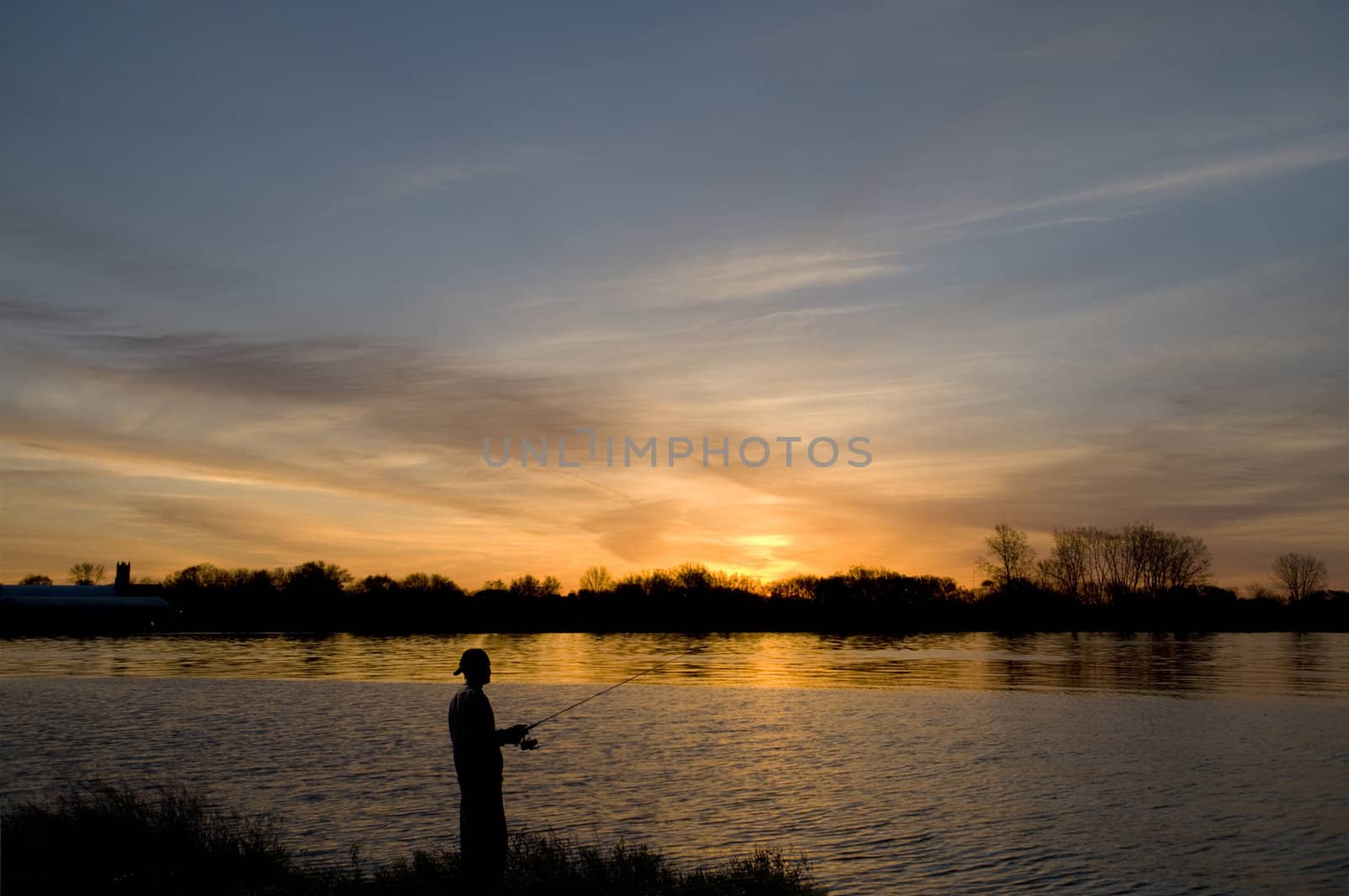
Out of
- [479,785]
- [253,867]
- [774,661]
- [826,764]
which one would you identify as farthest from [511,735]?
[774,661]

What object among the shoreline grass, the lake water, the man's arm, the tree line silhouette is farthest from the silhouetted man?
the tree line silhouette

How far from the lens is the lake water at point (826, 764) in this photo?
16.9 metres

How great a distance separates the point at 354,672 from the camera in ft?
213

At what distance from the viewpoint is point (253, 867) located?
13.6 m

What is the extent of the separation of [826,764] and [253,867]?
16498 mm

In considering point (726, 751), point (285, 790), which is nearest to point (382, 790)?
point (285, 790)

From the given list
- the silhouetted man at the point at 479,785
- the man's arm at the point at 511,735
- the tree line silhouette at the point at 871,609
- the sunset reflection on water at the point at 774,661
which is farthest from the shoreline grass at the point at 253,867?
the tree line silhouette at the point at 871,609

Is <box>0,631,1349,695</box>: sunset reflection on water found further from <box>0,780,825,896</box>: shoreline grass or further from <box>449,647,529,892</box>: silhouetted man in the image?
<box>449,647,529,892</box>: silhouetted man

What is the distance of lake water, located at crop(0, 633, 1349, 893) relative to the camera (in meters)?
16.9

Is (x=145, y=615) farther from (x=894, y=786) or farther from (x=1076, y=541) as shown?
(x=894, y=786)

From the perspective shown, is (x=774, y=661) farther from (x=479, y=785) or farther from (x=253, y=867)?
(x=479, y=785)

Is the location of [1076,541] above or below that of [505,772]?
above

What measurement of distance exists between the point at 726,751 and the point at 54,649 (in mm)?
92364

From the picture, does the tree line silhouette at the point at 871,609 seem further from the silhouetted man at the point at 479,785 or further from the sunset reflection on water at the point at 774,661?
the silhouetted man at the point at 479,785
